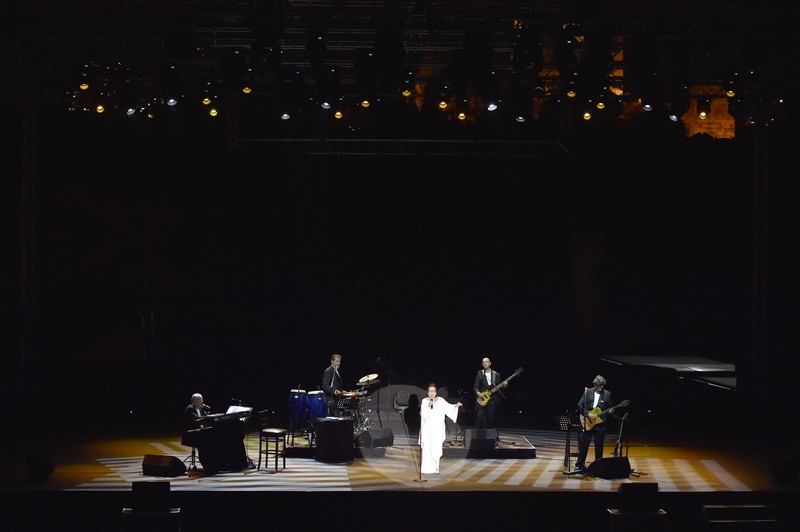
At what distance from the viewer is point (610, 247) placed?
690 inches

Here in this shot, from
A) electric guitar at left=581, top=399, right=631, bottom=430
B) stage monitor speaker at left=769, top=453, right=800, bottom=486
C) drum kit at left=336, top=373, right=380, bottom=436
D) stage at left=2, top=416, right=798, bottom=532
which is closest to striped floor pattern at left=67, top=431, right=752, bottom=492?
stage at left=2, top=416, right=798, bottom=532

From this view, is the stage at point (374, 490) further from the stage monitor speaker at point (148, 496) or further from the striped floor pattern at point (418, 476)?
the stage monitor speaker at point (148, 496)

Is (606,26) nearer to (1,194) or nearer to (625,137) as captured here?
(625,137)

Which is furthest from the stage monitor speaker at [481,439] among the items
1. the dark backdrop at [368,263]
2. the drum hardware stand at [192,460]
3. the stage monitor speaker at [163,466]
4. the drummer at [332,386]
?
the stage monitor speaker at [163,466]

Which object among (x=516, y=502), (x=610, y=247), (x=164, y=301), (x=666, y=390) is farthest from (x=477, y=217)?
(x=516, y=502)

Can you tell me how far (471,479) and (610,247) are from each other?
697 cm

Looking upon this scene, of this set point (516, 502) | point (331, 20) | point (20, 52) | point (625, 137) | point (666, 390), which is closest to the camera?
point (516, 502)

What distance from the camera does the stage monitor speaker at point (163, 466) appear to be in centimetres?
1198

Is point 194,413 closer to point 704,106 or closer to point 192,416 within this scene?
point 192,416

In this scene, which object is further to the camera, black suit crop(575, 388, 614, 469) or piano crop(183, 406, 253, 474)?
black suit crop(575, 388, 614, 469)

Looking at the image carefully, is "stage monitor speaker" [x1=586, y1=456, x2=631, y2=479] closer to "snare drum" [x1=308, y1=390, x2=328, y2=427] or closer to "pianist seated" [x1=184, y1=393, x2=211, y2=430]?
"snare drum" [x1=308, y1=390, x2=328, y2=427]

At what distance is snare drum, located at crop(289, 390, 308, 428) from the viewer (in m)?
14.4

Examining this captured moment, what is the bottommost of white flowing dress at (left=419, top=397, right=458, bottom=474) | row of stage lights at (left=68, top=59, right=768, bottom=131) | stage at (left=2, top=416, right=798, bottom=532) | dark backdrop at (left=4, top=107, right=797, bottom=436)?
stage at (left=2, top=416, right=798, bottom=532)

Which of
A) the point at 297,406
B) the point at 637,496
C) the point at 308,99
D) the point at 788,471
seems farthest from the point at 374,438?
the point at 788,471
